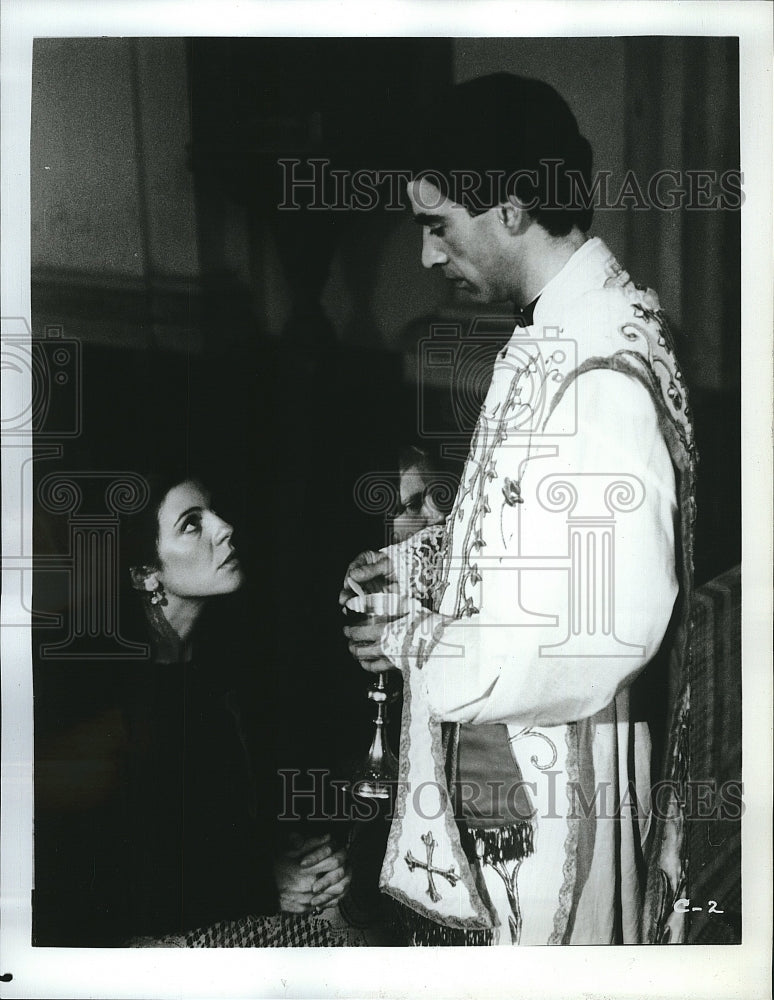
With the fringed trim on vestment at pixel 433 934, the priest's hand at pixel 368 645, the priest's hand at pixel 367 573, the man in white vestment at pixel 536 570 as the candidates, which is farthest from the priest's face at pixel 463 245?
the fringed trim on vestment at pixel 433 934

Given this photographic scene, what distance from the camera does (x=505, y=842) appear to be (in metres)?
1.80

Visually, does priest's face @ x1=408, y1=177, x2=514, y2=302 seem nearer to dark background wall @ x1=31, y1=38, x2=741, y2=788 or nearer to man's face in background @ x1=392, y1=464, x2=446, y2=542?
dark background wall @ x1=31, y1=38, x2=741, y2=788

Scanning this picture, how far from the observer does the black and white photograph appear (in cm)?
179

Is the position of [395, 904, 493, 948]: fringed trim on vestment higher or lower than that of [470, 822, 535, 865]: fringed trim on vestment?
lower

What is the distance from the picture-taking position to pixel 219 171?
1.79 m

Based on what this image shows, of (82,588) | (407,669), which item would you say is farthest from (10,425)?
(407,669)

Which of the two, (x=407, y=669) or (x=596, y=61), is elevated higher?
(x=596, y=61)

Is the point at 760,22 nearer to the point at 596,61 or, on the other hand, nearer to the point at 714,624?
the point at 596,61

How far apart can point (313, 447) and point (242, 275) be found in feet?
1.12

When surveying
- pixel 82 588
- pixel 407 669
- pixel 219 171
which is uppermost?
pixel 219 171

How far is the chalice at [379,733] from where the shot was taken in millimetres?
1799

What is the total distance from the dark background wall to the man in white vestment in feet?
0.20

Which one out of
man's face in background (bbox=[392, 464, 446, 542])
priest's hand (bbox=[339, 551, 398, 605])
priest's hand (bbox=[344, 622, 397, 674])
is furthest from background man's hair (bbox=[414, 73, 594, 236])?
priest's hand (bbox=[344, 622, 397, 674])

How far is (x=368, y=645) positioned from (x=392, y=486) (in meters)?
0.30
